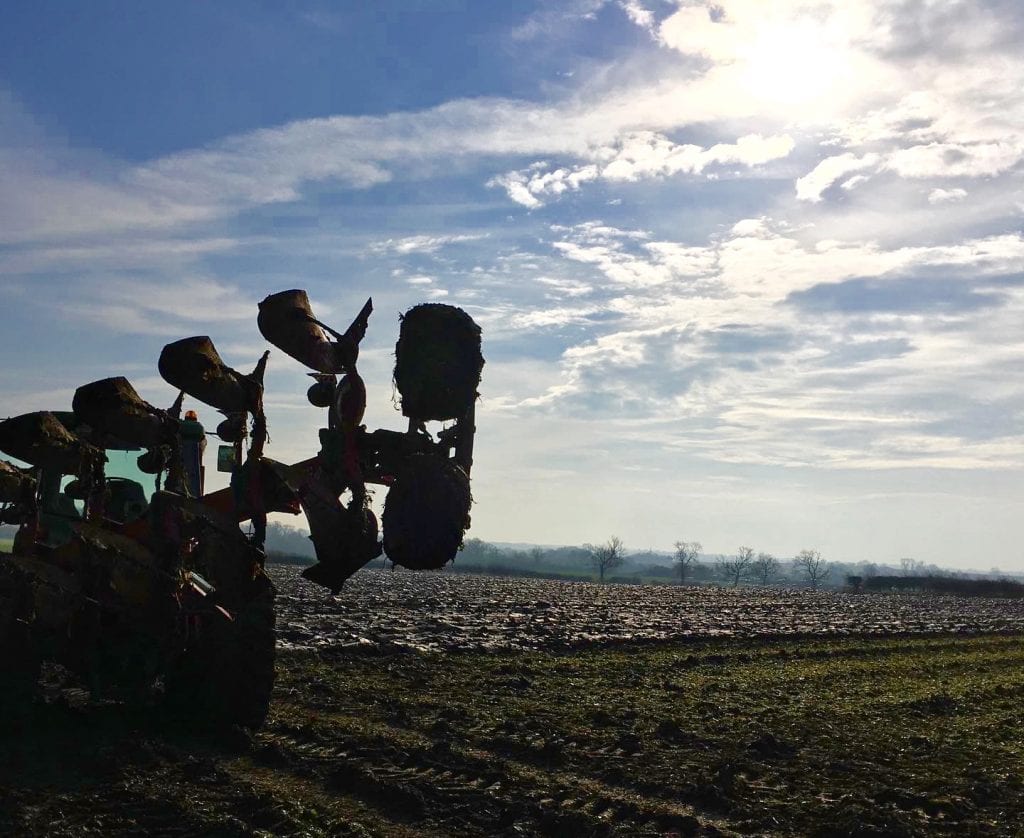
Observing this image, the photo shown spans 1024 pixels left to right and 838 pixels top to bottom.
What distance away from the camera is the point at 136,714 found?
11461mm

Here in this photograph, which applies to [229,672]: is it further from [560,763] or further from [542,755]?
[560,763]

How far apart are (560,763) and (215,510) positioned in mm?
4460

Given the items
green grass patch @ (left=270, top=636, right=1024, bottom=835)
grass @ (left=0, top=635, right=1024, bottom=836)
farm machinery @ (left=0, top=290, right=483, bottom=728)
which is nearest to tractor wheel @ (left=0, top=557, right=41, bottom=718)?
farm machinery @ (left=0, top=290, right=483, bottom=728)

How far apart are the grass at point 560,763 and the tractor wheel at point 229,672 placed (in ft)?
1.22

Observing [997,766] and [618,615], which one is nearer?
[997,766]

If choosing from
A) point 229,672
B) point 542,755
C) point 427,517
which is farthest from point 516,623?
point 427,517

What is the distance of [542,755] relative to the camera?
11508 millimetres

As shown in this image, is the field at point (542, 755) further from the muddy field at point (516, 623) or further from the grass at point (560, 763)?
the muddy field at point (516, 623)

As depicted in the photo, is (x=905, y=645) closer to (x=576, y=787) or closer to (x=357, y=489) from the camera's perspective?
(x=576, y=787)

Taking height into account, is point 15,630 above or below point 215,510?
below

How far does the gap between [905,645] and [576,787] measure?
21875 millimetres

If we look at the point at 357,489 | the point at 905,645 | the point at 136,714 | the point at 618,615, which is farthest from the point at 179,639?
→ the point at 618,615

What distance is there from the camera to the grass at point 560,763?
29.2 ft

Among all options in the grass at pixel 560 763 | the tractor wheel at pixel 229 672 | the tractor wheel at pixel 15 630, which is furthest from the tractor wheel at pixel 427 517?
the tractor wheel at pixel 15 630
